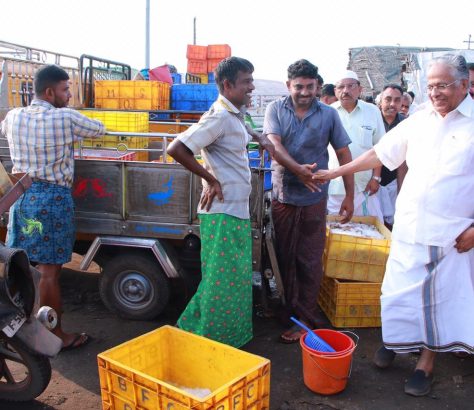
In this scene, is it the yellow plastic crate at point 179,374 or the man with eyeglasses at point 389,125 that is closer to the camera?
the yellow plastic crate at point 179,374

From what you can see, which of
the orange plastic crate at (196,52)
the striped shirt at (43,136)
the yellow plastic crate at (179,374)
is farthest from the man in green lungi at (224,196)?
the orange plastic crate at (196,52)

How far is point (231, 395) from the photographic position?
2.38 metres

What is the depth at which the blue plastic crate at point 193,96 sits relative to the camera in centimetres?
991

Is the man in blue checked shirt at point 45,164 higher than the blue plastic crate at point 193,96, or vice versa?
the blue plastic crate at point 193,96

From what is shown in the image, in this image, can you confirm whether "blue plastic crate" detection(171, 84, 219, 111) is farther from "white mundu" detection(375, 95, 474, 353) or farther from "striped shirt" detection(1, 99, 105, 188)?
"white mundu" detection(375, 95, 474, 353)

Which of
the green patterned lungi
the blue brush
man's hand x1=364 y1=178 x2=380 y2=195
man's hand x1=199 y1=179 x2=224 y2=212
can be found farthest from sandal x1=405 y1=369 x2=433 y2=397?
man's hand x1=364 y1=178 x2=380 y2=195

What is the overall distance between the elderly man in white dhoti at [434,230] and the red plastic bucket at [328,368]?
0.34 metres

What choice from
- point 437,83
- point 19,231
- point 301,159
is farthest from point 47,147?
point 437,83

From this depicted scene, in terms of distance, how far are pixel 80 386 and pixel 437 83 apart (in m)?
2.96

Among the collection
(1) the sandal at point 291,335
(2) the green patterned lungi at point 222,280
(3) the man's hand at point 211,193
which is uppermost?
(3) the man's hand at point 211,193

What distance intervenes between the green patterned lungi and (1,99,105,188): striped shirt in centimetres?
111

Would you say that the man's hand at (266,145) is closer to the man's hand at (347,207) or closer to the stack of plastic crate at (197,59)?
the man's hand at (347,207)

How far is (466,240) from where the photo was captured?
299 cm

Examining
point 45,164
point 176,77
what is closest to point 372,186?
point 45,164
